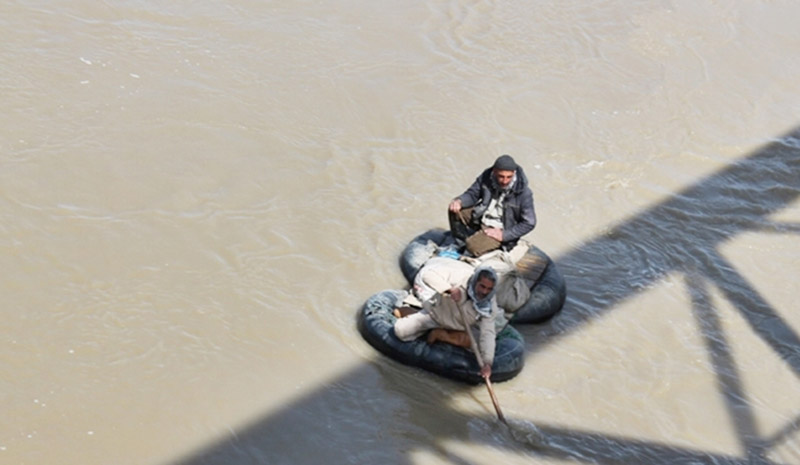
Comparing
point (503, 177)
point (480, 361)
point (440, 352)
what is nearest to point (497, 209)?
point (503, 177)

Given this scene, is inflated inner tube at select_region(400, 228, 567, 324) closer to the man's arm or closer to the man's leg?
the man's arm

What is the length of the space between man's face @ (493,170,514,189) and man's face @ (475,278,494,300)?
116 cm

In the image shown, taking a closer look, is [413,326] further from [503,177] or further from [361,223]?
[361,223]

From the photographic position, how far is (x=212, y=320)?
295 inches

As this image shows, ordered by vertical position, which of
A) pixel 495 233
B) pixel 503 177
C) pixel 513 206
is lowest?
pixel 495 233

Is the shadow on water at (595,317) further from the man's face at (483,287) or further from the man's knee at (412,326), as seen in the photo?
the man's face at (483,287)

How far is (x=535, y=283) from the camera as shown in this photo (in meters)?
8.11

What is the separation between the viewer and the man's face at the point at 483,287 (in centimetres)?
682

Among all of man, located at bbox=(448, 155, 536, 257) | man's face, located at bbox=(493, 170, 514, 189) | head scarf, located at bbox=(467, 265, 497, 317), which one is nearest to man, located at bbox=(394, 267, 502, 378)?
head scarf, located at bbox=(467, 265, 497, 317)

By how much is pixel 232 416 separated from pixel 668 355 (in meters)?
3.52

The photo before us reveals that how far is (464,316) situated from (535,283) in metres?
1.30

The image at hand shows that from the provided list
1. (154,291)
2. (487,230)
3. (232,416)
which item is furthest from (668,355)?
(154,291)

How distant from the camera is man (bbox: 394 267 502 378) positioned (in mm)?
6867

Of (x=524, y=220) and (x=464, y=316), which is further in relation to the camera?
(x=524, y=220)
